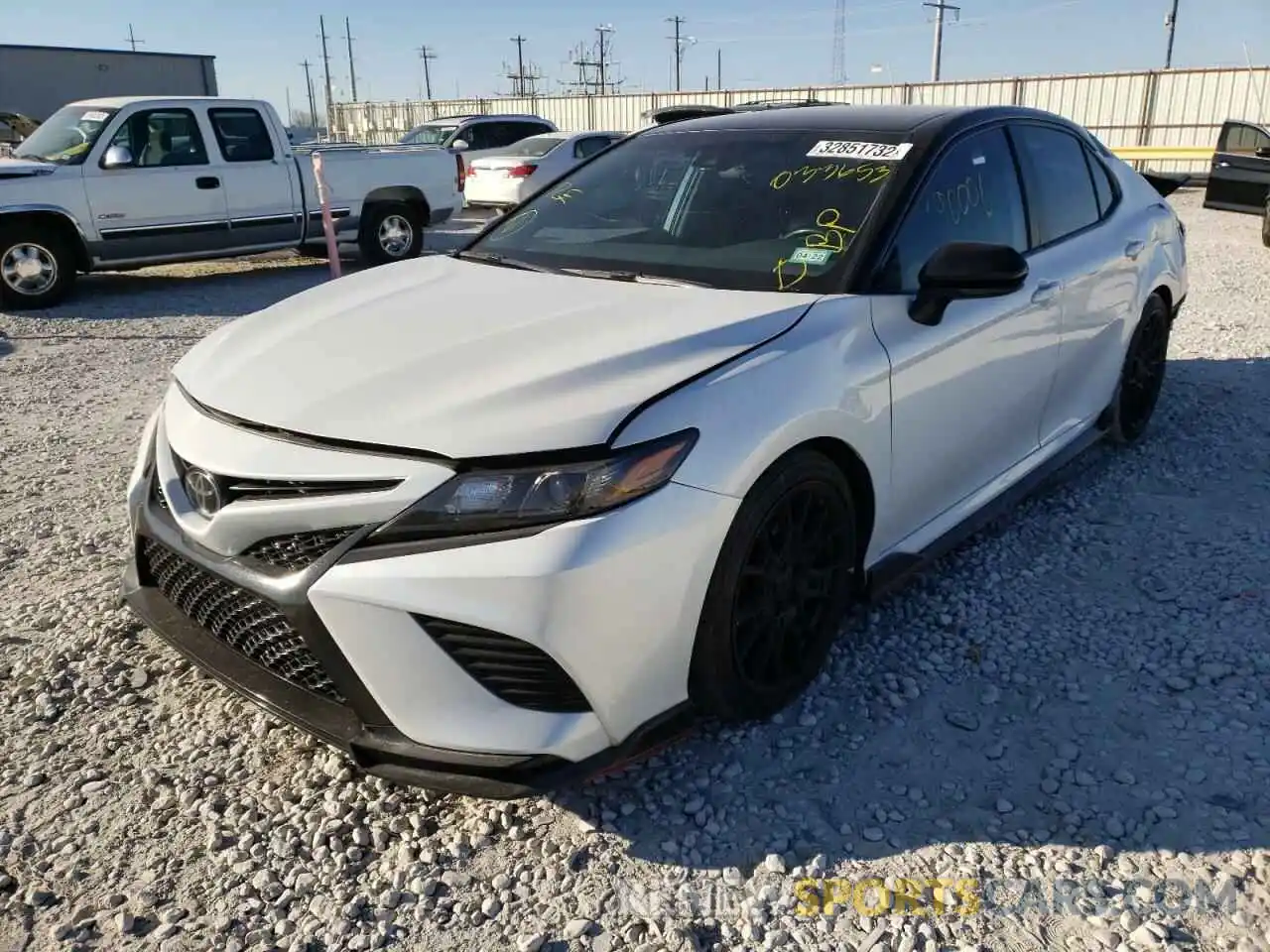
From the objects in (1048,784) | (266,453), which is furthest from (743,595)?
(266,453)

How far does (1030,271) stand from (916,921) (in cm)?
243

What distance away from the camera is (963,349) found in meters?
3.27

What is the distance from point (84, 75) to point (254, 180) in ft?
114

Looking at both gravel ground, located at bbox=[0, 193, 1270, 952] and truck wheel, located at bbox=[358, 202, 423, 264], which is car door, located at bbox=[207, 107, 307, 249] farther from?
gravel ground, located at bbox=[0, 193, 1270, 952]

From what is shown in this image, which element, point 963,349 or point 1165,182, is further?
point 1165,182

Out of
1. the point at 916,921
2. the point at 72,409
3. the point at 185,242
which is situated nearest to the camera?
the point at 916,921

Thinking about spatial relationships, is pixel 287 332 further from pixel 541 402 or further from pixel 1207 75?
pixel 1207 75

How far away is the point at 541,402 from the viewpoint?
233 cm

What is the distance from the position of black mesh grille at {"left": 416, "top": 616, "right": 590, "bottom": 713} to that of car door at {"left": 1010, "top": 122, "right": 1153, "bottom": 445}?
99.1 inches

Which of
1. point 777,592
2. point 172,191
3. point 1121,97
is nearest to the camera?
point 777,592

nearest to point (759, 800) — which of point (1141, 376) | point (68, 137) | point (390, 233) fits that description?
point (1141, 376)

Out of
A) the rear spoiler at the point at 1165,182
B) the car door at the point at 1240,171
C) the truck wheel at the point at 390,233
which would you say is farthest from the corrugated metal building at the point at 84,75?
the rear spoiler at the point at 1165,182

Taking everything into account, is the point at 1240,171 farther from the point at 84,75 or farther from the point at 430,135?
the point at 84,75

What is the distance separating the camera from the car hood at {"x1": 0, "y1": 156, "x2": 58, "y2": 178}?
889 centimetres
